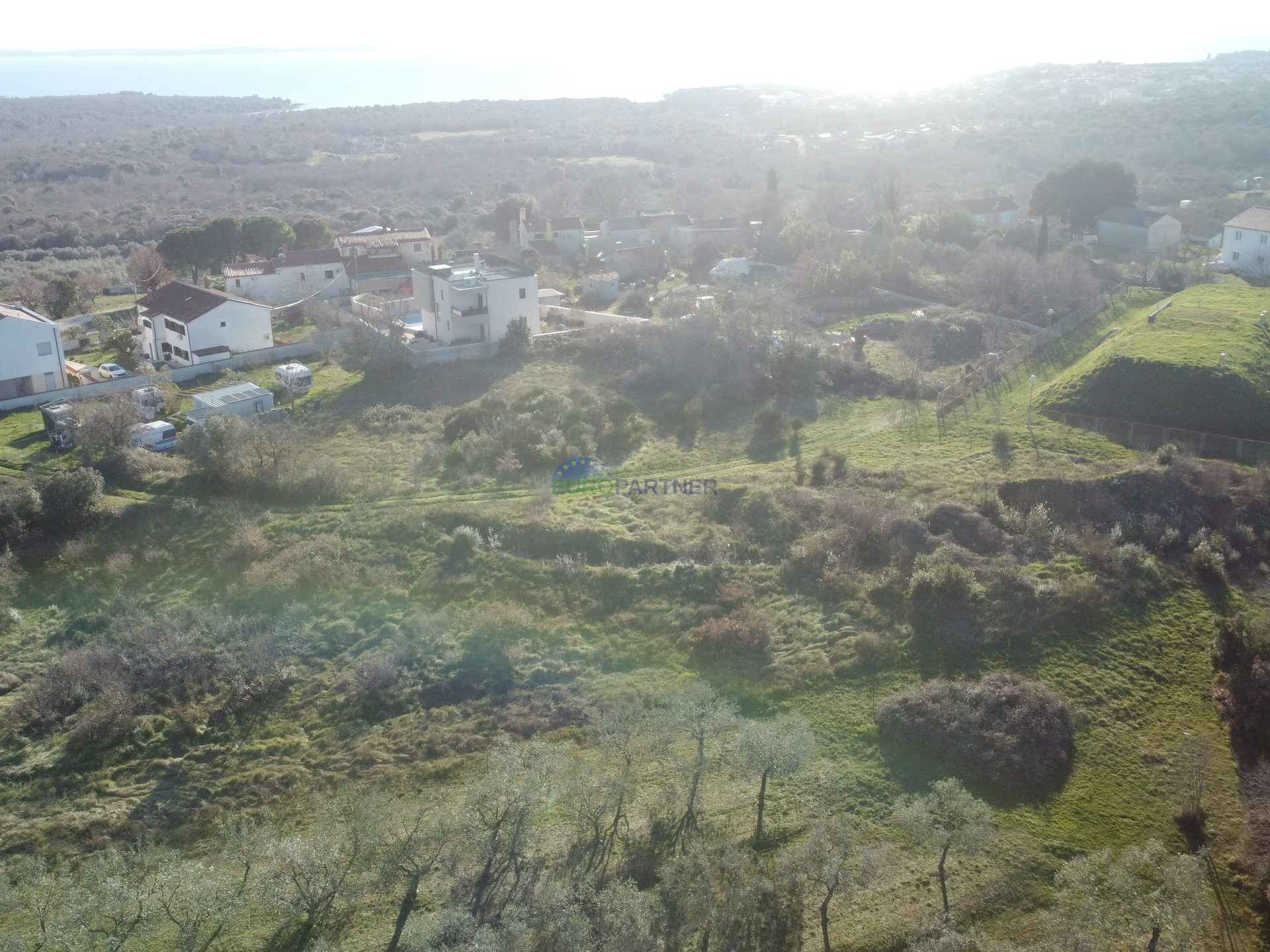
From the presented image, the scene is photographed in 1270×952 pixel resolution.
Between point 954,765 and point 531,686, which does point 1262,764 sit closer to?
point 954,765

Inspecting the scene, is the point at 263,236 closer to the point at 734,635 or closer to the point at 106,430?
the point at 106,430

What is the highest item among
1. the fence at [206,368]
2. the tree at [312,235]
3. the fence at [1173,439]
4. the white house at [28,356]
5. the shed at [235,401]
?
the tree at [312,235]

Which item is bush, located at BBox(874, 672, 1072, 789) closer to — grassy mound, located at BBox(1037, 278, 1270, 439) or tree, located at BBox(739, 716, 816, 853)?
tree, located at BBox(739, 716, 816, 853)

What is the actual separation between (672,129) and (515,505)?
11029cm

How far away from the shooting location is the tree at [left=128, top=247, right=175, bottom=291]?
1638 inches

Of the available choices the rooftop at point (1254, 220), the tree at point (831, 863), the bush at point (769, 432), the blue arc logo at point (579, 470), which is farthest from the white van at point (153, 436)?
the rooftop at point (1254, 220)

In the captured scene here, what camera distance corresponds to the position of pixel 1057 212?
53594 mm

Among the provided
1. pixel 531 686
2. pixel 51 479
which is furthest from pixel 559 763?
pixel 51 479

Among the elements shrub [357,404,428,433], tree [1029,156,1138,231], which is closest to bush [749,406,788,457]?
shrub [357,404,428,433]

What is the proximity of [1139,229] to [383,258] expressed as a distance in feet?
124

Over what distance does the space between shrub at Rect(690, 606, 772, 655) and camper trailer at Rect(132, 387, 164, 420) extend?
19.0 metres

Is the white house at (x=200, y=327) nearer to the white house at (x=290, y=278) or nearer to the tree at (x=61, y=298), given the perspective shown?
the white house at (x=290, y=278)

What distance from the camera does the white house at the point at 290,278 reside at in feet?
133

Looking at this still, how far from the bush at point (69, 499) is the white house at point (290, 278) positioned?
1851cm
